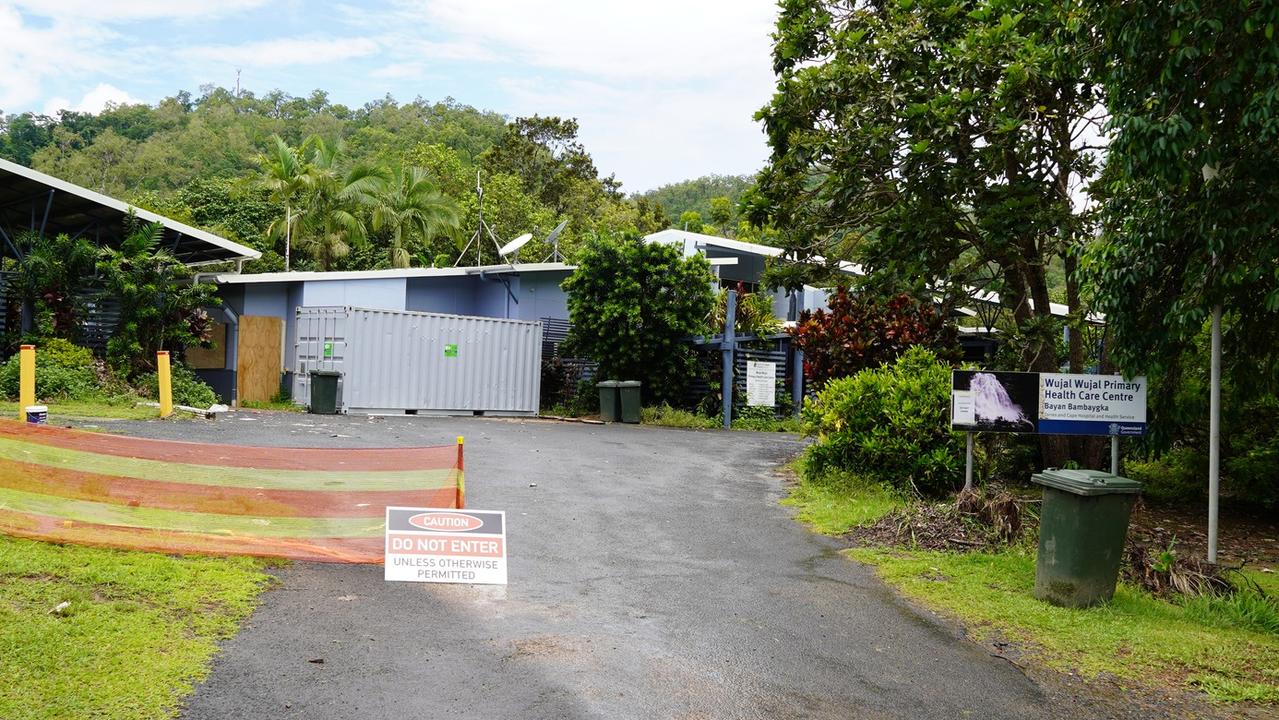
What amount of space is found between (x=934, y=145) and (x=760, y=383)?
44.4ft

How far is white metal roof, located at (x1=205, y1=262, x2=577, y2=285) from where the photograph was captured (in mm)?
26484

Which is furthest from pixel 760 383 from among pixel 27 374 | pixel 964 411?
pixel 27 374

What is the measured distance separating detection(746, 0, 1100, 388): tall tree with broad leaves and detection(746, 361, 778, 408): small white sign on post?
1030 cm

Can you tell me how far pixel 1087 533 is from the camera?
8078 millimetres

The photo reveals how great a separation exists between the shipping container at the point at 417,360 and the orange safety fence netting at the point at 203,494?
1374 centimetres

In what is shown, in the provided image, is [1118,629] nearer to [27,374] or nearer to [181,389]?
[27,374]

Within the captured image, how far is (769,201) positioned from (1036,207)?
11.9ft

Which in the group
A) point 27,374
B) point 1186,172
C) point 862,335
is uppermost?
point 1186,172

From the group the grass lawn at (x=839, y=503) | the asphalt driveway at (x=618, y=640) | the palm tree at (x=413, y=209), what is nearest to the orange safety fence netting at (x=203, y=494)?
the asphalt driveway at (x=618, y=640)

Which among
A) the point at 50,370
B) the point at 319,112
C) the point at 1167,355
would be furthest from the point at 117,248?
the point at 319,112

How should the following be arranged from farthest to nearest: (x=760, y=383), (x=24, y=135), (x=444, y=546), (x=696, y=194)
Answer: (x=696, y=194), (x=24, y=135), (x=760, y=383), (x=444, y=546)

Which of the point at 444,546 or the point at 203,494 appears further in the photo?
the point at 203,494

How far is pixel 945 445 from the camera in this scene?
1294 cm

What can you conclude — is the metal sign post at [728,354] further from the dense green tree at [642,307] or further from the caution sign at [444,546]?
the caution sign at [444,546]
